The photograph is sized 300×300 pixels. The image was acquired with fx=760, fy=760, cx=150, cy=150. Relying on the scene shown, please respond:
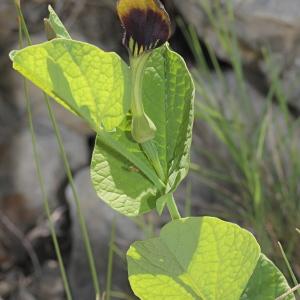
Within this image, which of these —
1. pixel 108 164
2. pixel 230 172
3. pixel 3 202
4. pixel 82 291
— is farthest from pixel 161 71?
pixel 3 202

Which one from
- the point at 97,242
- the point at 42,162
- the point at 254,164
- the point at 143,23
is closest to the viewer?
the point at 143,23

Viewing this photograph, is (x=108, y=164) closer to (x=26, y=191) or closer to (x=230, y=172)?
(x=230, y=172)

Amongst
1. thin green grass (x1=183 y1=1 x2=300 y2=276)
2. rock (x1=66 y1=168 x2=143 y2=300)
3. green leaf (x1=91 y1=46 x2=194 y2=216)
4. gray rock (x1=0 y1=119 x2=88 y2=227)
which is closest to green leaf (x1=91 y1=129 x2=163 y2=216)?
green leaf (x1=91 y1=46 x2=194 y2=216)

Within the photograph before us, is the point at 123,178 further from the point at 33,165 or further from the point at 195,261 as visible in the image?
the point at 33,165

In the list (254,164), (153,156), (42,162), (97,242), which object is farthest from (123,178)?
(42,162)

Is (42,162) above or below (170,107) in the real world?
below

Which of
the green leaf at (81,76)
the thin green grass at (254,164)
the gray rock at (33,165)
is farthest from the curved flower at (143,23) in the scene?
the gray rock at (33,165)

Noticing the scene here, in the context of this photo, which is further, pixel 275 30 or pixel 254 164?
pixel 275 30

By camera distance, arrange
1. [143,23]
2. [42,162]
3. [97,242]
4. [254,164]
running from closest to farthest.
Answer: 1. [143,23]
2. [254,164]
3. [97,242]
4. [42,162]
